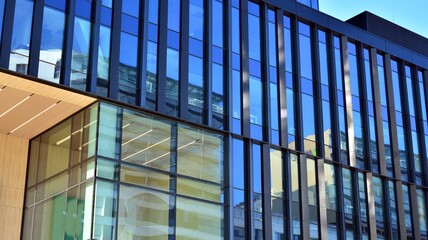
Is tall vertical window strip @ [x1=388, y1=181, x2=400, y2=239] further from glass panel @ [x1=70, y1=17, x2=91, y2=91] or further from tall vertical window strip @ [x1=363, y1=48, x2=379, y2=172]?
glass panel @ [x1=70, y1=17, x2=91, y2=91]

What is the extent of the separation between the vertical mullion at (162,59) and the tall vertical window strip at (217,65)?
2460 mm

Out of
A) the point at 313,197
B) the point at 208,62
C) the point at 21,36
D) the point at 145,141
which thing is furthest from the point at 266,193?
the point at 21,36

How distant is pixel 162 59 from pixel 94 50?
118 inches

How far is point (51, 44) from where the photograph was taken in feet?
83.1

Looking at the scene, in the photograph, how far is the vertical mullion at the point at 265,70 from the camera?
1212 inches

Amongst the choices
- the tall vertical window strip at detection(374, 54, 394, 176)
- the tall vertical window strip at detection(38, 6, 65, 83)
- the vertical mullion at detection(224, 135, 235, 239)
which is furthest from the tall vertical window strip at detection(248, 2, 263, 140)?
the tall vertical window strip at detection(38, 6, 65, 83)

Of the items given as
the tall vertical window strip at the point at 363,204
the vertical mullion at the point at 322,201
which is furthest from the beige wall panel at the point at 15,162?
the tall vertical window strip at the point at 363,204

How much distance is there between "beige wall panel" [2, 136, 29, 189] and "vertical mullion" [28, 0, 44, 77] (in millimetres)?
6004

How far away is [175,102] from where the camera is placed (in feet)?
91.3

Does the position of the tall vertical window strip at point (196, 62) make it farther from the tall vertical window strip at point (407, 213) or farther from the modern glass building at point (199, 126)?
the tall vertical window strip at point (407, 213)

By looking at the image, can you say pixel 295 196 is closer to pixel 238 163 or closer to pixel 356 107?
pixel 238 163

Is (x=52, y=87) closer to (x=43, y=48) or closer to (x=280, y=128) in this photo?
(x=43, y=48)

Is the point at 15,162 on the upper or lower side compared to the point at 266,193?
upper

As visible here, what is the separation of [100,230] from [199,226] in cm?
440
